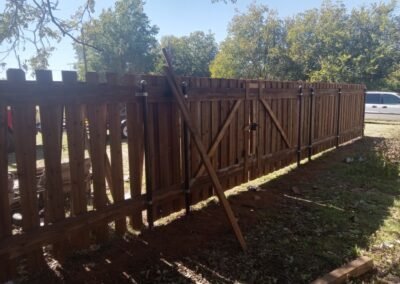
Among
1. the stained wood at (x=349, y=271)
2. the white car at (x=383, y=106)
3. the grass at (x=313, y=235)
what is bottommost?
the grass at (x=313, y=235)

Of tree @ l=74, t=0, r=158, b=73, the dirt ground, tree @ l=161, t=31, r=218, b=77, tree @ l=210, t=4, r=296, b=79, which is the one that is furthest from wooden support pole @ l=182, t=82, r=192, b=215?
tree @ l=161, t=31, r=218, b=77

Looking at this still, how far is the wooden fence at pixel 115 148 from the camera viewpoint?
263cm

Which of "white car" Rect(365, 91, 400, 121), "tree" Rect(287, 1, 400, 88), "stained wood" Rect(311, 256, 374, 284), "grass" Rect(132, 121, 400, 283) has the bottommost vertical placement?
"grass" Rect(132, 121, 400, 283)

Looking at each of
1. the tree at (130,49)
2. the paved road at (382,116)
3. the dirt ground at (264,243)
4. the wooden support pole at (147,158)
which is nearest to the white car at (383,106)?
the paved road at (382,116)

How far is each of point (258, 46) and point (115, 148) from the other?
30.2 metres

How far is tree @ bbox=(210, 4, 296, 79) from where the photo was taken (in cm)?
3031

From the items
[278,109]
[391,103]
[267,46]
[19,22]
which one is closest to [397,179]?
[278,109]

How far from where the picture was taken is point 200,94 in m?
4.35

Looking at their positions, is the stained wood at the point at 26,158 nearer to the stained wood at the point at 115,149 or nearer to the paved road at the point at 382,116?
the stained wood at the point at 115,149

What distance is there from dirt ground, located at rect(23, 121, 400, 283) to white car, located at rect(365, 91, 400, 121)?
1525cm

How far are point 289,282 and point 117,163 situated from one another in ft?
6.57

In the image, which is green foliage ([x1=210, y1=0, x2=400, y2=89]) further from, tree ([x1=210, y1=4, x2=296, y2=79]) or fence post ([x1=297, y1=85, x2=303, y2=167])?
fence post ([x1=297, y1=85, x2=303, y2=167])

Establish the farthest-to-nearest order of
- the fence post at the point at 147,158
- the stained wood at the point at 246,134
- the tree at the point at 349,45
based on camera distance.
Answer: the tree at the point at 349,45 → the stained wood at the point at 246,134 → the fence post at the point at 147,158

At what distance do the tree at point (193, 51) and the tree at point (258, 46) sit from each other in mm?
21385
